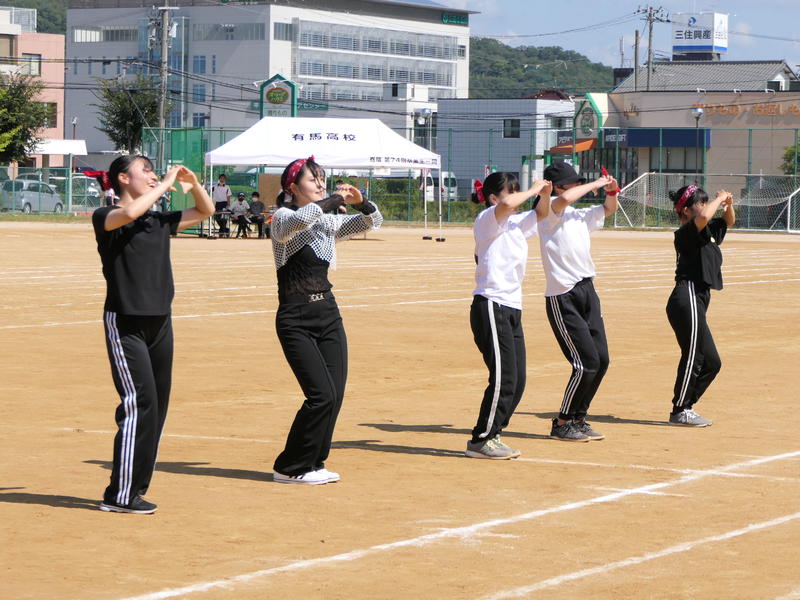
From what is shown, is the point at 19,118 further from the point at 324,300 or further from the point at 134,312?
the point at 134,312

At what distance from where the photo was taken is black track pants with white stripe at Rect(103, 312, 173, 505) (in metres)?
7.53

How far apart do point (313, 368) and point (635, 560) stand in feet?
7.94

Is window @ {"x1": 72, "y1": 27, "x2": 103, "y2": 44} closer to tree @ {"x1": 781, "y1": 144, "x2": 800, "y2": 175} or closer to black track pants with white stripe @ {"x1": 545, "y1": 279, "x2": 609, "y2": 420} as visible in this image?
tree @ {"x1": 781, "y1": 144, "x2": 800, "y2": 175}

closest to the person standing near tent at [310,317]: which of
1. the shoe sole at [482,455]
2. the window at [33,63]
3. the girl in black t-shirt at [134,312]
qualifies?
the girl in black t-shirt at [134,312]

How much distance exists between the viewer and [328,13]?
148 meters

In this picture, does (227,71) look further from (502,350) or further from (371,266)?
(502,350)

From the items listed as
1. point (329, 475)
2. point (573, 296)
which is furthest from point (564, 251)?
point (329, 475)

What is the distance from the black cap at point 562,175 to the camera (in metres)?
10.0

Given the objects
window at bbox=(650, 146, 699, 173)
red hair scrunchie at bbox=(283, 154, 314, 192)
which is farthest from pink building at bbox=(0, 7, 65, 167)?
red hair scrunchie at bbox=(283, 154, 314, 192)

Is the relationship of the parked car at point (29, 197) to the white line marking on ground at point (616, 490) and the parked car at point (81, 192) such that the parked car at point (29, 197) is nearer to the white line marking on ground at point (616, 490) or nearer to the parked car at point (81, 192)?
the parked car at point (81, 192)

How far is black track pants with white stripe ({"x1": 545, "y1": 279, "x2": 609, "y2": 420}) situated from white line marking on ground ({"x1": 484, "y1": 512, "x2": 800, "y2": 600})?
8.35ft

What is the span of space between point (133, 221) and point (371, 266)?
902 inches

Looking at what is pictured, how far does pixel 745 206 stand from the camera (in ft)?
192

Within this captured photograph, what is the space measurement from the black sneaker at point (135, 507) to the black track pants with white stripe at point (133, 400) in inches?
0.9
